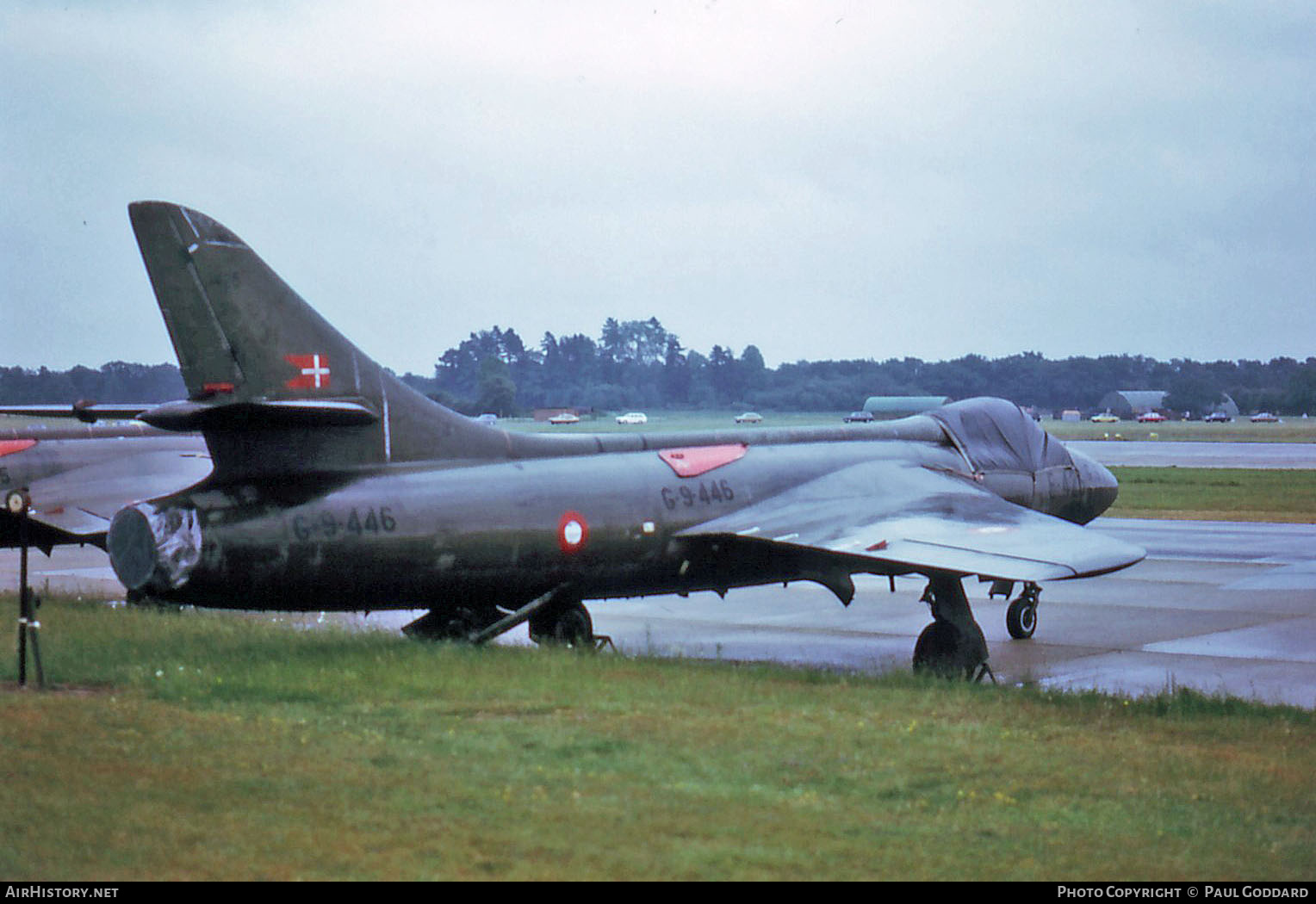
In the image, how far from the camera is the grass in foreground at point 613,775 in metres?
7.34

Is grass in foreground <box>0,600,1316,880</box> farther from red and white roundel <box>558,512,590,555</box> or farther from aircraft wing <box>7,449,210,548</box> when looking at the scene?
aircraft wing <box>7,449,210,548</box>

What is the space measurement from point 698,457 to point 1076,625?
19.5 ft

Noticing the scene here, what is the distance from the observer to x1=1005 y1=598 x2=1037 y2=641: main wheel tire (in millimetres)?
18062

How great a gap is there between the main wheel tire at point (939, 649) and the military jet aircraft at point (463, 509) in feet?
0.09

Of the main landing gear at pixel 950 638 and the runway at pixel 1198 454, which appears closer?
the main landing gear at pixel 950 638

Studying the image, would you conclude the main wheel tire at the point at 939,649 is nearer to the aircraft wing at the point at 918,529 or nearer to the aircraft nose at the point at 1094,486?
the aircraft wing at the point at 918,529

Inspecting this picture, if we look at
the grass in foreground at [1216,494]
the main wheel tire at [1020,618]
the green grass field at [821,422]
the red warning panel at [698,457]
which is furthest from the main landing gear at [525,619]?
the green grass field at [821,422]

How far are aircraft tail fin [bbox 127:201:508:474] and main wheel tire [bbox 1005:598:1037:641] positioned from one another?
8.50 meters

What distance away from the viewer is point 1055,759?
10.0 metres

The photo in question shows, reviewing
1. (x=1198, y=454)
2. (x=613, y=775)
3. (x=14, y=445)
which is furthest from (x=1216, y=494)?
(x=613, y=775)

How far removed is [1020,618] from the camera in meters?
18.1

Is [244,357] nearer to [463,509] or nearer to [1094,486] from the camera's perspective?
[463,509]
